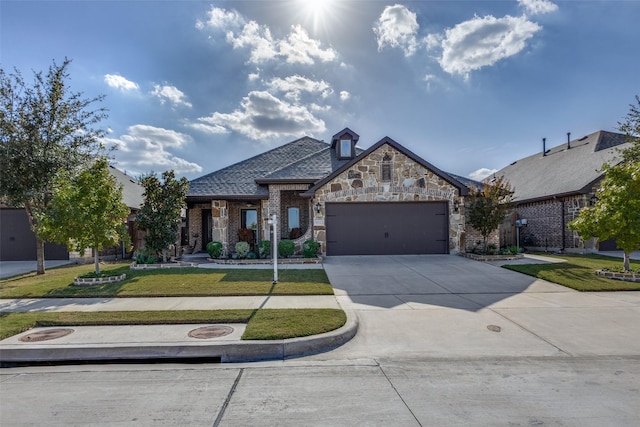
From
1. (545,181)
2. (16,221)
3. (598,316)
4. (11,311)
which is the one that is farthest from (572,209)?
(16,221)

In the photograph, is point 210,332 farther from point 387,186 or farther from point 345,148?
point 345,148

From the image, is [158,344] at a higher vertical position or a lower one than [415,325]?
higher

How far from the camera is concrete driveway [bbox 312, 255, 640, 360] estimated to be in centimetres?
497

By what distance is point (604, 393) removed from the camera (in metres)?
3.70

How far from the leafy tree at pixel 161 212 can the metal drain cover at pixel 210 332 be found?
8453 millimetres

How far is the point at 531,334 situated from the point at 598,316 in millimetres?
2113

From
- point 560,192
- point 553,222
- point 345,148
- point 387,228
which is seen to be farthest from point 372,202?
point 553,222

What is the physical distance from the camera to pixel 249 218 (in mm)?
18078

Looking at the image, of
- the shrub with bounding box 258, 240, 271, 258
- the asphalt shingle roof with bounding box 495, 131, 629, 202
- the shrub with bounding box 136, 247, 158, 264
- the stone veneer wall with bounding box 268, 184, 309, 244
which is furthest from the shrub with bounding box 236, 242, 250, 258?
the asphalt shingle roof with bounding box 495, 131, 629, 202

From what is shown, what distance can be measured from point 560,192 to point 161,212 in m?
20.1

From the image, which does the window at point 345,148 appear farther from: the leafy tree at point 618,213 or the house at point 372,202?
the leafy tree at point 618,213

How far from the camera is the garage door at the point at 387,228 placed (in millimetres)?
15375

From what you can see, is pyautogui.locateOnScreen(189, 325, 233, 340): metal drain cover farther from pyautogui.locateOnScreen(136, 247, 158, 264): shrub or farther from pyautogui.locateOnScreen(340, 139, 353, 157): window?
pyautogui.locateOnScreen(340, 139, 353, 157): window

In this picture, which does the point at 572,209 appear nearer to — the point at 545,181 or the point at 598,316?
the point at 545,181
